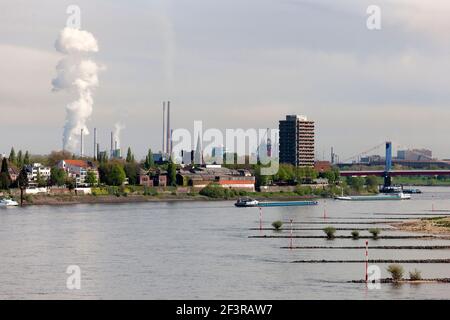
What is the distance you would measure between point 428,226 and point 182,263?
21.5 meters

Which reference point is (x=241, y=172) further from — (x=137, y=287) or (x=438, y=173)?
(x=137, y=287)

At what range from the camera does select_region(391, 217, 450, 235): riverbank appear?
49844 millimetres

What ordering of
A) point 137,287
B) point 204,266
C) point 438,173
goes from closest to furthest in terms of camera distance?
1. point 137,287
2. point 204,266
3. point 438,173

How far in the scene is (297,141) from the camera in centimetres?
15762

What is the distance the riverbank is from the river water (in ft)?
6.10

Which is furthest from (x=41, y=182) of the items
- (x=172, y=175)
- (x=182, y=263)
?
(x=182, y=263)

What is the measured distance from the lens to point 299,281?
29812 millimetres

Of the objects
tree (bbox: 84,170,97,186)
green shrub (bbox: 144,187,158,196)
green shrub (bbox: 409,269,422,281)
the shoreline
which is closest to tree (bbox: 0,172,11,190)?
tree (bbox: 84,170,97,186)

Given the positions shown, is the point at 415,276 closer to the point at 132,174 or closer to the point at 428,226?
the point at 428,226

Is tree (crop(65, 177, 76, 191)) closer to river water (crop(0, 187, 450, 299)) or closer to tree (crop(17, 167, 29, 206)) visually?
tree (crop(17, 167, 29, 206))

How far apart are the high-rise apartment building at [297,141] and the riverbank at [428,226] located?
3921 inches
